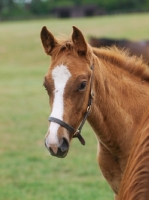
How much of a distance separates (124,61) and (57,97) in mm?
949

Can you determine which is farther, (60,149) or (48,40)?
(48,40)

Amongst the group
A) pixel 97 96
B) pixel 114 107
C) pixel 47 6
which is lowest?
pixel 47 6

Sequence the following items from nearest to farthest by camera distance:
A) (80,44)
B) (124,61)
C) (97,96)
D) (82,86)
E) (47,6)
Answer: (82,86)
(80,44)
(97,96)
(124,61)
(47,6)

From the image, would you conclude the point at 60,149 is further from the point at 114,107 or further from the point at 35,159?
Answer: the point at 35,159

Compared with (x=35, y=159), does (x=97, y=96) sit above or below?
above

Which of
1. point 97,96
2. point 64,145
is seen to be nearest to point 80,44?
point 97,96

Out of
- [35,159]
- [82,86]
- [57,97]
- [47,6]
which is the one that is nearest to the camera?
[57,97]

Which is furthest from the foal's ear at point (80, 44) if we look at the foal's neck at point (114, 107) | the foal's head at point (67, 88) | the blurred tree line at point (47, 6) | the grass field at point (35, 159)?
the blurred tree line at point (47, 6)

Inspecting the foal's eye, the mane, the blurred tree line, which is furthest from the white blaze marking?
the blurred tree line

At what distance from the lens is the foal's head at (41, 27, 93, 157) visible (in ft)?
10.8

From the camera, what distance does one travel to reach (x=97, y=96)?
375 cm

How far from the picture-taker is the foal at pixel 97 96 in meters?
3.37

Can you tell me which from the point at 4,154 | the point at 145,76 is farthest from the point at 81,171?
the point at 145,76

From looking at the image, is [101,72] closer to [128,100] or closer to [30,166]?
[128,100]
